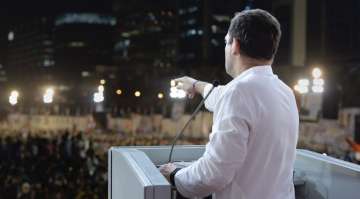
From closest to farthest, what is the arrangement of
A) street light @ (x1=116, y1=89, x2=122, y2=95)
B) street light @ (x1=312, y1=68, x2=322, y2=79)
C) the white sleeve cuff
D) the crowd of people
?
the white sleeve cuff
street light @ (x1=312, y1=68, x2=322, y2=79)
the crowd of people
street light @ (x1=116, y1=89, x2=122, y2=95)

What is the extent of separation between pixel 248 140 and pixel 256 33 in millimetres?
211

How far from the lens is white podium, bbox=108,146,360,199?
0.99 metres

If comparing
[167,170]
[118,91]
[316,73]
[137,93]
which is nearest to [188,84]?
[167,170]

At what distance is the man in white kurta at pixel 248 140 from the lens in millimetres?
935

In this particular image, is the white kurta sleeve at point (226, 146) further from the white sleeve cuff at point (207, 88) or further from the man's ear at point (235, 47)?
the white sleeve cuff at point (207, 88)

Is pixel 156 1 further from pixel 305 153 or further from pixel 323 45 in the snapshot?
pixel 305 153

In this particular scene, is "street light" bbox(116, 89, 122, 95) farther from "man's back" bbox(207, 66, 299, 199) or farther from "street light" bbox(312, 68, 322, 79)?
"man's back" bbox(207, 66, 299, 199)

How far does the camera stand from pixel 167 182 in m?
0.97

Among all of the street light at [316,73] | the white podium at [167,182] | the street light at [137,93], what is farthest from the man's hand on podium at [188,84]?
the street light at [137,93]

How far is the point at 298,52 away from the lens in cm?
1559

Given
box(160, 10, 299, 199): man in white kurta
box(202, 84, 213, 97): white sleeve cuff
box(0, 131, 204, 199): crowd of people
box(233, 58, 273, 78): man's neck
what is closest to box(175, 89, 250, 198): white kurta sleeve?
box(160, 10, 299, 199): man in white kurta

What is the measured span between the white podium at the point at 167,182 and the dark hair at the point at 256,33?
0.31 m

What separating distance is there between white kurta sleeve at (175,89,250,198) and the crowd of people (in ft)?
37.4

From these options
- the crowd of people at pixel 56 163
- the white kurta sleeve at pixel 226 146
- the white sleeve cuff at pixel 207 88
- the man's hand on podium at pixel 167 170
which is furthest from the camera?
the crowd of people at pixel 56 163
